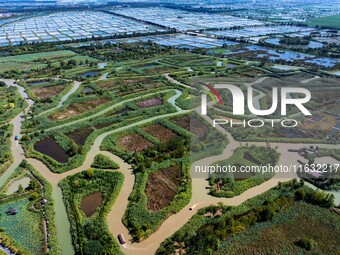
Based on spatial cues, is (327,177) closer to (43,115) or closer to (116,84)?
(43,115)

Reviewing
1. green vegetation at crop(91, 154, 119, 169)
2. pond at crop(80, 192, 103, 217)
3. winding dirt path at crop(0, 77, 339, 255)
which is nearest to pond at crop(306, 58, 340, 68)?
winding dirt path at crop(0, 77, 339, 255)

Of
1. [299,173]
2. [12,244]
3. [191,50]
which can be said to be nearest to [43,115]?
[12,244]

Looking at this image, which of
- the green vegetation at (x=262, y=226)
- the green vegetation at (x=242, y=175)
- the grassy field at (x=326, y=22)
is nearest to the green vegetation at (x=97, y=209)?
the green vegetation at (x=262, y=226)

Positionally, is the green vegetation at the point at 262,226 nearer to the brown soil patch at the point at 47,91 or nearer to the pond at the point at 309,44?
the brown soil patch at the point at 47,91

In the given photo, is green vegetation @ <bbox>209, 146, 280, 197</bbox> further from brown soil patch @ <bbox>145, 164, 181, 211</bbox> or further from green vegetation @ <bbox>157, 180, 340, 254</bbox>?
brown soil patch @ <bbox>145, 164, 181, 211</bbox>

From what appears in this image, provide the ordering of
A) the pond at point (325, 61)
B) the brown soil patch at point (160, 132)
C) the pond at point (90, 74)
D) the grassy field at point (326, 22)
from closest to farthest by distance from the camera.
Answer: the brown soil patch at point (160, 132), the pond at point (90, 74), the pond at point (325, 61), the grassy field at point (326, 22)

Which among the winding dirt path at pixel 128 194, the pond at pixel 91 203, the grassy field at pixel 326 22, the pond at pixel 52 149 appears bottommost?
the grassy field at pixel 326 22
